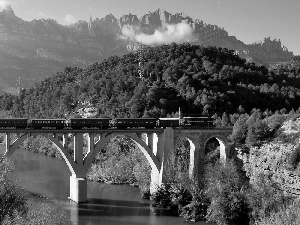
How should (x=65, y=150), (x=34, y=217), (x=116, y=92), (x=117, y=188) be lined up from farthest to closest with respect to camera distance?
(x=116, y=92) < (x=117, y=188) < (x=65, y=150) < (x=34, y=217)

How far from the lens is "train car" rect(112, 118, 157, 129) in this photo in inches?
1687

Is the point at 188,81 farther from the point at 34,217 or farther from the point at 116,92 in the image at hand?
the point at 34,217

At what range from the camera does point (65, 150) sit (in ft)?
131

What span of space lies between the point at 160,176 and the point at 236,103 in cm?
2984

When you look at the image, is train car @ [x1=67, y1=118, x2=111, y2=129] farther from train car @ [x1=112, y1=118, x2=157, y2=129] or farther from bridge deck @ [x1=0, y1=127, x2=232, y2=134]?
train car @ [x1=112, y1=118, x2=157, y2=129]

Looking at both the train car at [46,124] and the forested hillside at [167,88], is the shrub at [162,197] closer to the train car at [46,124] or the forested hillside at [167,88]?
the train car at [46,124]

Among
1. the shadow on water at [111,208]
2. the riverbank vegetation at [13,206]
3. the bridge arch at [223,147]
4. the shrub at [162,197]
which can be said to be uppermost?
the bridge arch at [223,147]

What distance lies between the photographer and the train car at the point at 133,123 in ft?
141

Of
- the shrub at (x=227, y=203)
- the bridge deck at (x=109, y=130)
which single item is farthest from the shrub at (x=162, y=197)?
the bridge deck at (x=109, y=130)

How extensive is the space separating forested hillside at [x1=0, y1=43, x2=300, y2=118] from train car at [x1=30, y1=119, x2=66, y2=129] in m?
24.1

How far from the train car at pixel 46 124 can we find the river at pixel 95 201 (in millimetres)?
7408

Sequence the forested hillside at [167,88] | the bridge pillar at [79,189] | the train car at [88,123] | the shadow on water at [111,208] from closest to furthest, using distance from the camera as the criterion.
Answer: the shadow on water at [111,208]
the bridge pillar at [79,189]
the train car at [88,123]
the forested hillside at [167,88]

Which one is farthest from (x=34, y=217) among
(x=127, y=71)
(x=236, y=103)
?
(x=127, y=71)

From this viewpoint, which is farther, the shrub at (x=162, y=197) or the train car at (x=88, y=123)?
the train car at (x=88, y=123)
